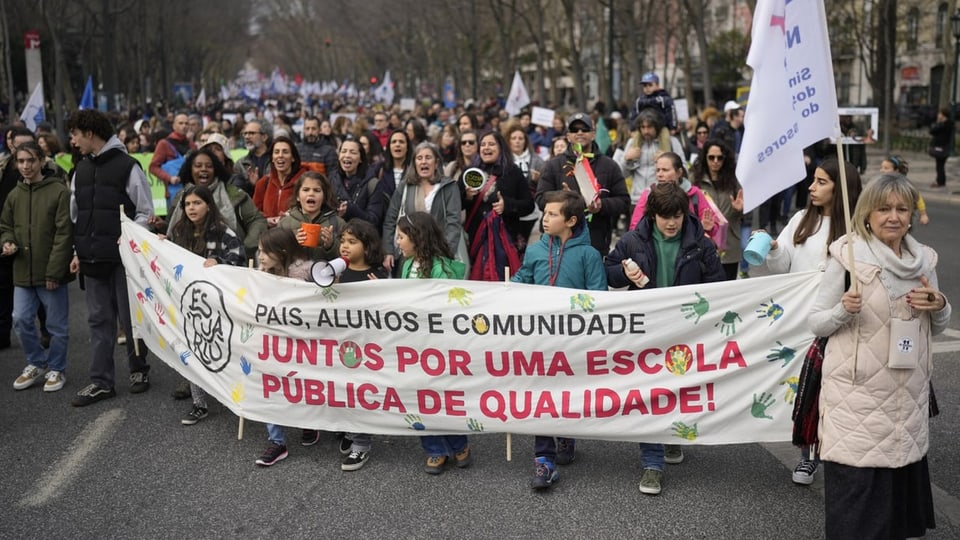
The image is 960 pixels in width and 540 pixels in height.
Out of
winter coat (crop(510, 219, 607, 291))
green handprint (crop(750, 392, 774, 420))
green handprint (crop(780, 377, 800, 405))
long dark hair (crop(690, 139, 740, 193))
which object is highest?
long dark hair (crop(690, 139, 740, 193))

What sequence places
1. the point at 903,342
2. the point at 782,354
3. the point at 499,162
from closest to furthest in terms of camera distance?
the point at 903,342 → the point at 782,354 → the point at 499,162

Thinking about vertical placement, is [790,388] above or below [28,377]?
above

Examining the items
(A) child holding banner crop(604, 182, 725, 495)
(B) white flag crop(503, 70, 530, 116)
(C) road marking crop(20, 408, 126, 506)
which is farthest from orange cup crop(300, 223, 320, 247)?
(B) white flag crop(503, 70, 530, 116)

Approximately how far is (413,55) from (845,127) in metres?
55.5

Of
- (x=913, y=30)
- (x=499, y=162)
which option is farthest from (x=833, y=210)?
(x=913, y=30)

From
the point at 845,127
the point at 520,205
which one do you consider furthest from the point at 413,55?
the point at 520,205

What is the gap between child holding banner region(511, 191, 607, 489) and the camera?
5.16 m

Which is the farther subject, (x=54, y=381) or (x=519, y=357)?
(x=54, y=381)

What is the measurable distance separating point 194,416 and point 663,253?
3.04m

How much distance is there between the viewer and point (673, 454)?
5410 mm

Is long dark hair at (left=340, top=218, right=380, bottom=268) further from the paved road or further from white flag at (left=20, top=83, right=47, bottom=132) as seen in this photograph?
white flag at (left=20, top=83, right=47, bottom=132)

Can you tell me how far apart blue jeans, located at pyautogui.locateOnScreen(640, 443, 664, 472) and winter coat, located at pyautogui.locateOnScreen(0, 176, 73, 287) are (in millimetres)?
4268

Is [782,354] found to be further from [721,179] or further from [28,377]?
[28,377]

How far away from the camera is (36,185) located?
7137 mm
